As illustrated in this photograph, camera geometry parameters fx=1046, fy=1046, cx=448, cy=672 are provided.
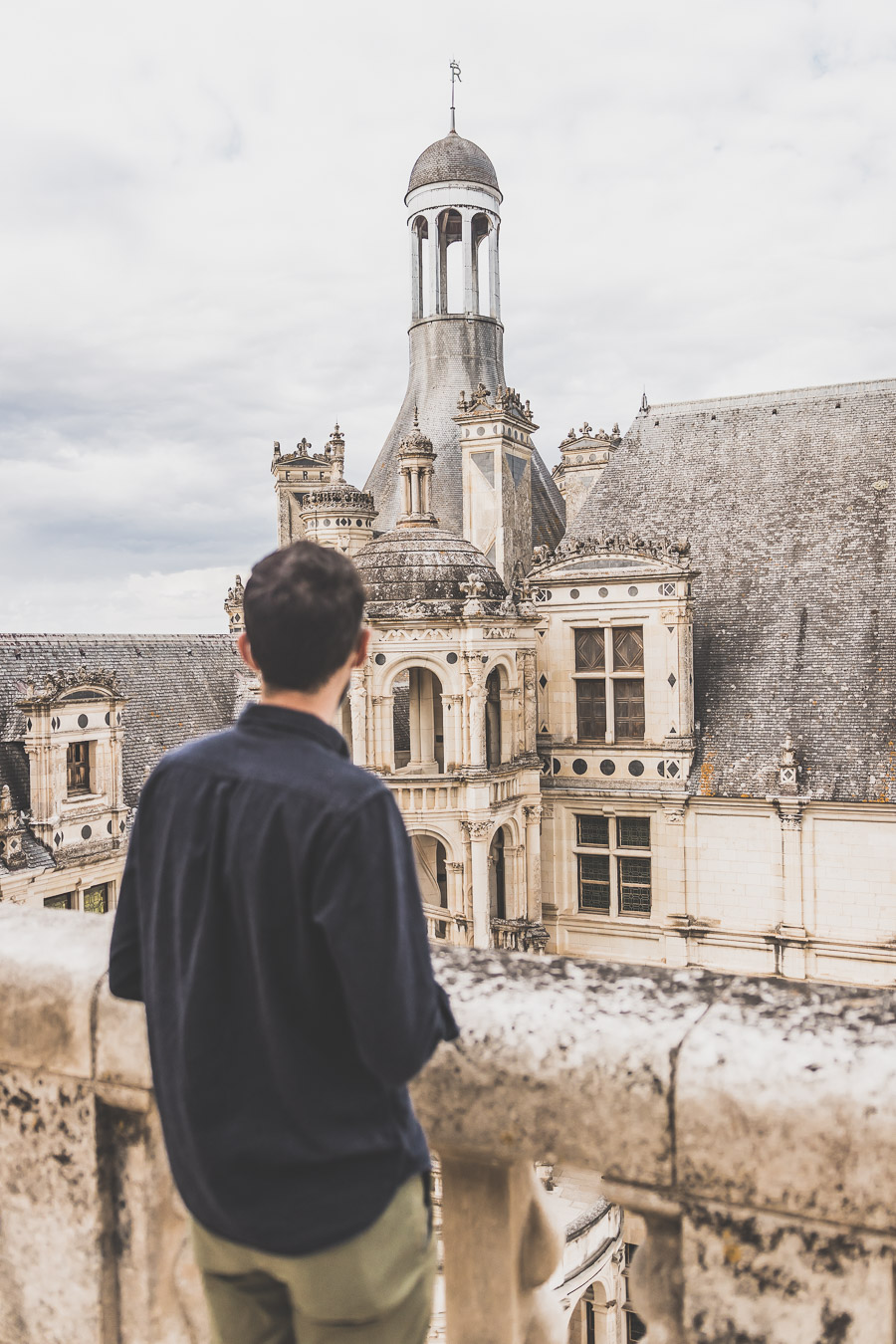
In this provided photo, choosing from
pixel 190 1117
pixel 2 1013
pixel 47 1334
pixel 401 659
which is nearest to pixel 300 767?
pixel 190 1117

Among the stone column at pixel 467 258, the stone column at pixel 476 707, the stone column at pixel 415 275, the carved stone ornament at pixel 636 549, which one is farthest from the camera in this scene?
the stone column at pixel 415 275

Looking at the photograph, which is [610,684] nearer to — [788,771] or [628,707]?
[628,707]

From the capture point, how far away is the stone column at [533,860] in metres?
19.5

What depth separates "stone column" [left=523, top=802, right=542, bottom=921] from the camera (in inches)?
766

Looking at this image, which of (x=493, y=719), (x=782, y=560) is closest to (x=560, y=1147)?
(x=493, y=719)

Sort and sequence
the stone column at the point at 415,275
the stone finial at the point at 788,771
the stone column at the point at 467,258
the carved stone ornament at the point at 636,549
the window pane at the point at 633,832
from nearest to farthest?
the stone finial at the point at 788,771 → the carved stone ornament at the point at 636,549 → the window pane at the point at 633,832 → the stone column at the point at 467,258 → the stone column at the point at 415,275

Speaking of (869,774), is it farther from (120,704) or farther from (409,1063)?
(409,1063)

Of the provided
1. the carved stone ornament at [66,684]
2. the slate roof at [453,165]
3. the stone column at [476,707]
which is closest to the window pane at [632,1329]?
the stone column at [476,707]

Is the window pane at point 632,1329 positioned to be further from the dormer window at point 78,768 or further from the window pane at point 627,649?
the dormer window at point 78,768

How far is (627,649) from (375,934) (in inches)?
737

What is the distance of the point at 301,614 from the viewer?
1847mm

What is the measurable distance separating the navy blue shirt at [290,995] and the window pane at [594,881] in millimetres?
18776

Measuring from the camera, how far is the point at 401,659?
1789 centimetres

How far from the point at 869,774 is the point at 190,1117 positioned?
1793cm
